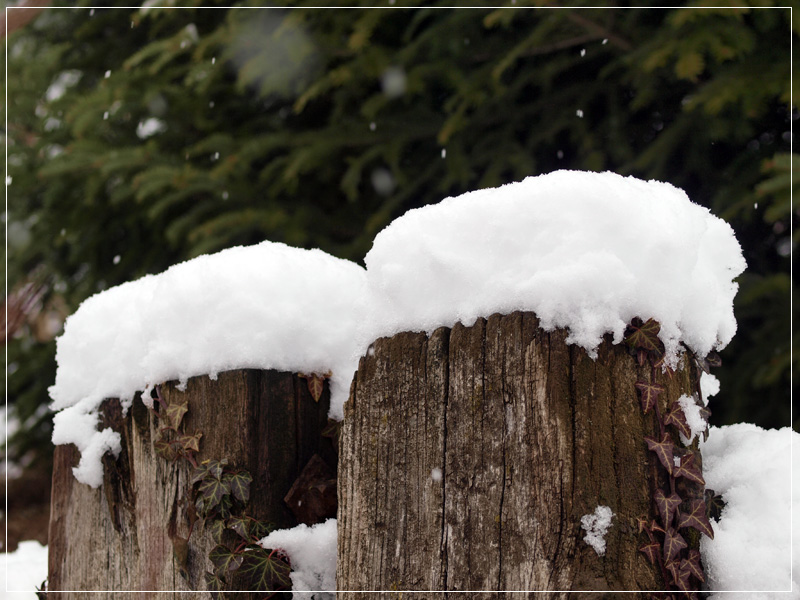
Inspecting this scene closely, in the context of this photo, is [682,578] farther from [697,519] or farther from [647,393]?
[647,393]

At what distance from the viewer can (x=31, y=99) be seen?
4355mm

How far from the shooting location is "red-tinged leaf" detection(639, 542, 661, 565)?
3.49ft

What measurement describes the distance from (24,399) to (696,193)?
14.7ft

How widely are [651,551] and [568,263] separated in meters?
0.52

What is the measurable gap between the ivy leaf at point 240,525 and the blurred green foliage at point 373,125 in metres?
2.01

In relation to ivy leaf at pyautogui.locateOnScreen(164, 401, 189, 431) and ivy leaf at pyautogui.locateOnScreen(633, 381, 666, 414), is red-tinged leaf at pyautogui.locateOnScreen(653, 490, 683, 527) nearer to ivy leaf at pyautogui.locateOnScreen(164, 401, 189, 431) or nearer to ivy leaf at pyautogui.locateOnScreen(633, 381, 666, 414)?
ivy leaf at pyautogui.locateOnScreen(633, 381, 666, 414)

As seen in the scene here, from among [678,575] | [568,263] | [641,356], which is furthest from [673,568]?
[568,263]

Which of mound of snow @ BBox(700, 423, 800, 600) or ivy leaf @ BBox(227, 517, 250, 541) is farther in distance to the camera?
ivy leaf @ BBox(227, 517, 250, 541)

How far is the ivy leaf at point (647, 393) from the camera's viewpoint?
3.64ft

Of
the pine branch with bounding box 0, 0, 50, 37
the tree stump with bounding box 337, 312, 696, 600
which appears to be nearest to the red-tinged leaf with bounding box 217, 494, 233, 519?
the tree stump with bounding box 337, 312, 696, 600

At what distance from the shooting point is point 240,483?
1468 millimetres

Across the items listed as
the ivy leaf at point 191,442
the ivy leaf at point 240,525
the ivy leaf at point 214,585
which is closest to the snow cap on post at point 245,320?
the ivy leaf at point 191,442

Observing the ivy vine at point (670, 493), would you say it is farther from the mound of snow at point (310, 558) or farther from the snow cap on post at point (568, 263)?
the mound of snow at point (310, 558)

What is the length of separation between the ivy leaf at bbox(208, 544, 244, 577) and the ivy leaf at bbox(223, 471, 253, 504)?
115 millimetres
